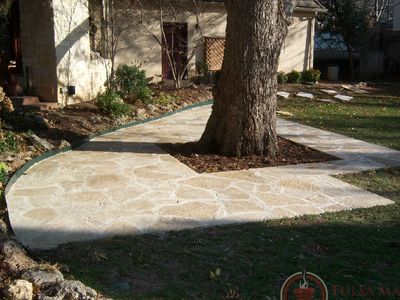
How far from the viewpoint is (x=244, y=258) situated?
3.98 meters

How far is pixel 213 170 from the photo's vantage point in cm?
693

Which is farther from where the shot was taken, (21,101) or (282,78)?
(282,78)

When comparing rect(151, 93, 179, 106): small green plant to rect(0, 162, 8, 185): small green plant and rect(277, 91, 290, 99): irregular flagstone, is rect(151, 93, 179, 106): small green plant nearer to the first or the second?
rect(277, 91, 290, 99): irregular flagstone

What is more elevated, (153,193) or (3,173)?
(3,173)

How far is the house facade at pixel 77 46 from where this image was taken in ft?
35.8

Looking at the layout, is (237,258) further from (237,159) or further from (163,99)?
(163,99)

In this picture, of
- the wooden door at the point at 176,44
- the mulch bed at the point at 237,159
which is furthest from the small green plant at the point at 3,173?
the wooden door at the point at 176,44

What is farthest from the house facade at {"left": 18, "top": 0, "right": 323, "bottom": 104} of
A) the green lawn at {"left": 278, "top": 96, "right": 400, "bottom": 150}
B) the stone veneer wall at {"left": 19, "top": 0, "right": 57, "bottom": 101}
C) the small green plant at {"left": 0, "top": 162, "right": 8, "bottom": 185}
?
the small green plant at {"left": 0, "top": 162, "right": 8, "bottom": 185}

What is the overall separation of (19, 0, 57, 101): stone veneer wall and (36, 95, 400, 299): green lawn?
7669mm

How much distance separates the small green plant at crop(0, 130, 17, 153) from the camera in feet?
23.3

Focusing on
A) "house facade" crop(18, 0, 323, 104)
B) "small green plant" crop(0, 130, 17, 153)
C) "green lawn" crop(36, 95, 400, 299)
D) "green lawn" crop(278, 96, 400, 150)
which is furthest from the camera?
"house facade" crop(18, 0, 323, 104)

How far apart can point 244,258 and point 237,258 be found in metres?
0.06

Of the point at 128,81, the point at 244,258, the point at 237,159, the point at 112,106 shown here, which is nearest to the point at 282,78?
the point at 128,81

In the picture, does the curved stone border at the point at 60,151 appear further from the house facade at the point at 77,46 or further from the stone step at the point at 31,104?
the house facade at the point at 77,46
